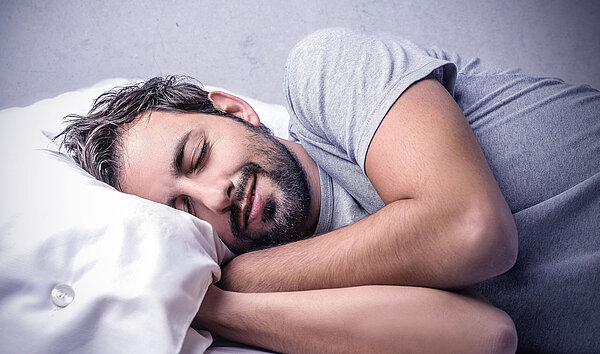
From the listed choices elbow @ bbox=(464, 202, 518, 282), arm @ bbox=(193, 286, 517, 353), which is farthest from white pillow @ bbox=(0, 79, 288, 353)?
elbow @ bbox=(464, 202, 518, 282)

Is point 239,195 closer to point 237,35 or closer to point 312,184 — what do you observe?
point 312,184

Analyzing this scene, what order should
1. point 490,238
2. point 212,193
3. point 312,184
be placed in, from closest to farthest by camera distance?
point 490,238
point 212,193
point 312,184

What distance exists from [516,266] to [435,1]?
1.14 metres

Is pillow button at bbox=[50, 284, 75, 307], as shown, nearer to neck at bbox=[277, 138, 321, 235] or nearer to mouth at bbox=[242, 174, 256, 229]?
mouth at bbox=[242, 174, 256, 229]

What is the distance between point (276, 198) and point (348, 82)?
0.27m

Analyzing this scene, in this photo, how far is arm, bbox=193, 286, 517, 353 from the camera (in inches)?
29.0

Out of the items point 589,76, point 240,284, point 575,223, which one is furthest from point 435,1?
point 240,284

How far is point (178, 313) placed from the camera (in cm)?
74

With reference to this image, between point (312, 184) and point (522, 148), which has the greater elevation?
point (522, 148)

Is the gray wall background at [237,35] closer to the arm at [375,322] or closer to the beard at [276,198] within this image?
the beard at [276,198]

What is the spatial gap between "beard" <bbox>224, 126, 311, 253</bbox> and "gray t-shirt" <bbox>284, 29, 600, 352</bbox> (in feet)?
0.26

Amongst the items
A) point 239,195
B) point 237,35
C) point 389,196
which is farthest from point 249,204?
point 237,35

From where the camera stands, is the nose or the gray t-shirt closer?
the gray t-shirt

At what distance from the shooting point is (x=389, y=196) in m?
0.83
